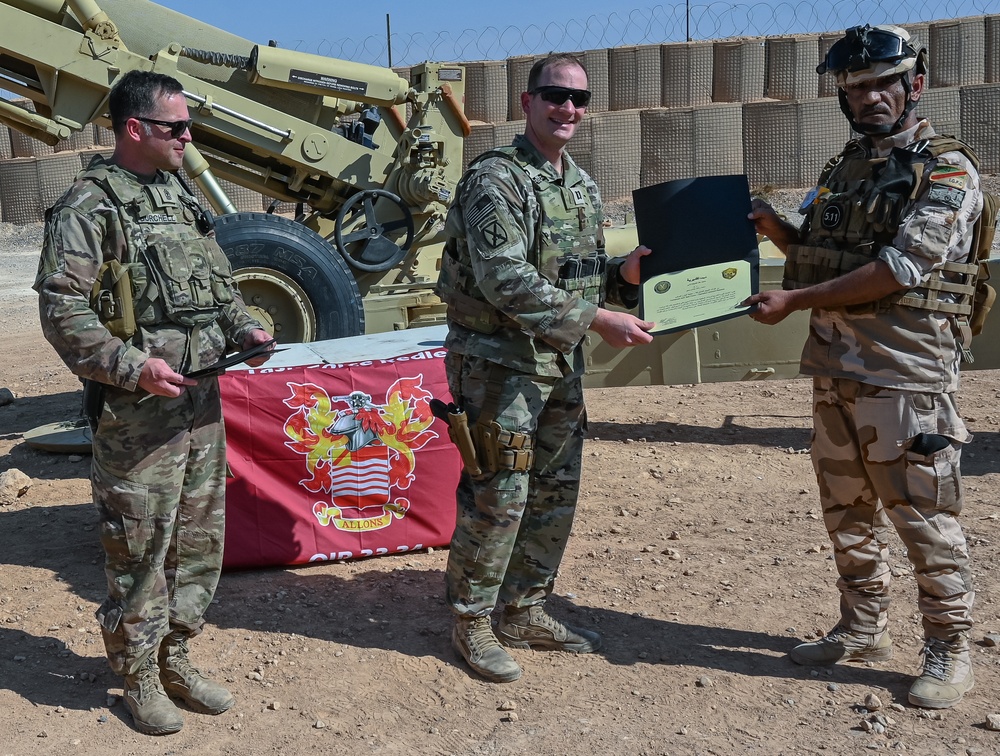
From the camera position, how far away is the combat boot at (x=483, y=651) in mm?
3547

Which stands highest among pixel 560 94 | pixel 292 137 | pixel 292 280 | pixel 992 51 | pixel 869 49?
pixel 992 51

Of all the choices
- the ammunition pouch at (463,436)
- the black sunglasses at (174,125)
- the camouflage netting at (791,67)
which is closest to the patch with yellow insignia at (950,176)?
the ammunition pouch at (463,436)

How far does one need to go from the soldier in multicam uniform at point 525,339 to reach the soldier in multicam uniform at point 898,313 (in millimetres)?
612

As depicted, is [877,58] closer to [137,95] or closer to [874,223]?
[874,223]

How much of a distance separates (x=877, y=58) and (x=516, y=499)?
1775 millimetres

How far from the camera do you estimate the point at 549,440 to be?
3.58 meters

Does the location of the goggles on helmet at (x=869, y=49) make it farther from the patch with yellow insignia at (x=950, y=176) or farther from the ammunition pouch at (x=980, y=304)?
the ammunition pouch at (x=980, y=304)

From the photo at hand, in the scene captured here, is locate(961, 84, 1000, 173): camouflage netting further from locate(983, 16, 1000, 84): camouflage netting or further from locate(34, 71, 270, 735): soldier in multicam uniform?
locate(34, 71, 270, 735): soldier in multicam uniform

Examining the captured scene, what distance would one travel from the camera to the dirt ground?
10.6 ft

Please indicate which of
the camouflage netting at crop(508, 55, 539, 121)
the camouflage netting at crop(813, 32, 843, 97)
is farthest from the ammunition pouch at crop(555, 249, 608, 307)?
the camouflage netting at crop(813, 32, 843, 97)

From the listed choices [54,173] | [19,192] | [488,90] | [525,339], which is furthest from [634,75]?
[525,339]

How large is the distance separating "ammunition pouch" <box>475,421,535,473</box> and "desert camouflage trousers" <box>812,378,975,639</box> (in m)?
1.01

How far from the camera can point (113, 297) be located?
9.93 feet

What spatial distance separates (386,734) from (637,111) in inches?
548
